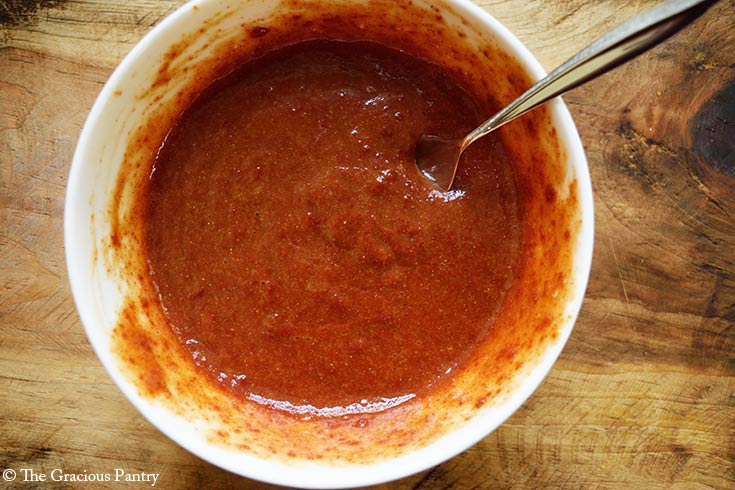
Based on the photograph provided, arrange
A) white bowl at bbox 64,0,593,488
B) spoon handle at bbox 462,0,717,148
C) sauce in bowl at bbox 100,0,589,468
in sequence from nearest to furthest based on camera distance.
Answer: spoon handle at bbox 462,0,717,148 → white bowl at bbox 64,0,593,488 → sauce in bowl at bbox 100,0,589,468

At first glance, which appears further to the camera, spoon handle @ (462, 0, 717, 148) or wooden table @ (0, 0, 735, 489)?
wooden table @ (0, 0, 735, 489)

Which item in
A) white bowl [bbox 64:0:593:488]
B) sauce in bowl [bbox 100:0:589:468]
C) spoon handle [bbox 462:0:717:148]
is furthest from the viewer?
sauce in bowl [bbox 100:0:589:468]

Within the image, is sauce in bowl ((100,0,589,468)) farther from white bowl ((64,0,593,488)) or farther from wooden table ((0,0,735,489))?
wooden table ((0,0,735,489))

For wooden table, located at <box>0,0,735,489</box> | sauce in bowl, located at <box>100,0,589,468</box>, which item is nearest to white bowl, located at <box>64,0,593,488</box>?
sauce in bowl, located at <box>100,0,589,468</box>

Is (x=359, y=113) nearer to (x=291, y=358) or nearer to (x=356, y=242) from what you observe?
(x=356, y=242)

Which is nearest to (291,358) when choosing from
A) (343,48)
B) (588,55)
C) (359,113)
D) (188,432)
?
(188,432)

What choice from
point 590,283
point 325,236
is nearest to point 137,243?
point 325,236

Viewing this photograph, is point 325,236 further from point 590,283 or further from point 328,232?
point 590,283
